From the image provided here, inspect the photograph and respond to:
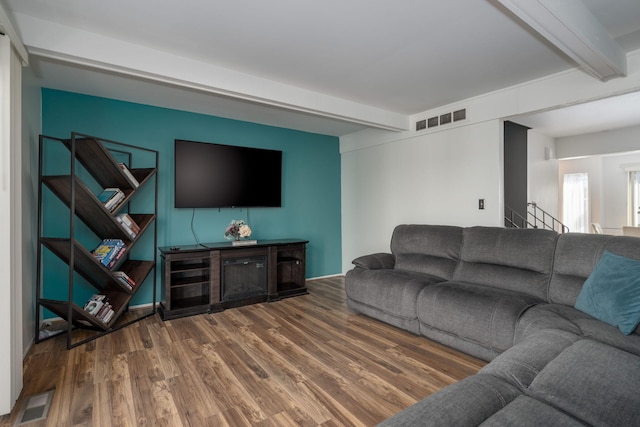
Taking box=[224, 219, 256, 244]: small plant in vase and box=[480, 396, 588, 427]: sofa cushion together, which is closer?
box=[480, 396, 588, 427]: sofa cushion

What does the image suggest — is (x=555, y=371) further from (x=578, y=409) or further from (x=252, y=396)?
(x=252, y=396)

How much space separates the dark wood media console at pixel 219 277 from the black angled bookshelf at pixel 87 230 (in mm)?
252

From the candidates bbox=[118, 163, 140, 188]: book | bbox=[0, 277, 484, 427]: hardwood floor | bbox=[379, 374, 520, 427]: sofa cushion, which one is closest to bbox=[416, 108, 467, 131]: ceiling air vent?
bbox=[0, 277, 484, 427]: hardwood floor

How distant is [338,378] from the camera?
7.00 feet

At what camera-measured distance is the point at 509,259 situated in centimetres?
277

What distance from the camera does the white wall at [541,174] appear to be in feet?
17.7

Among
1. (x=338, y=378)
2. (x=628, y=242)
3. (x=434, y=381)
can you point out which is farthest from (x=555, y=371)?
(x=628, y=242)

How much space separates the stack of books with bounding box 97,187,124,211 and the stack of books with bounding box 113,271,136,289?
2.11ft

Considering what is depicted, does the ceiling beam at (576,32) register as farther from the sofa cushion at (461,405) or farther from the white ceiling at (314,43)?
the sofa cushion at (461,405)

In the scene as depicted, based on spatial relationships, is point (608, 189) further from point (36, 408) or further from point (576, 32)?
point (36, 408)

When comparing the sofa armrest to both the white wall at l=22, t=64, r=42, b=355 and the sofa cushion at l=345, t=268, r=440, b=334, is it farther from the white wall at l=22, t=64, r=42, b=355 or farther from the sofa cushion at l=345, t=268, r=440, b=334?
the white wall at l=22, t=64, r=42, b=355

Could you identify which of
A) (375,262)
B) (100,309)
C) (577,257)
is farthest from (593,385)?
(100,309)

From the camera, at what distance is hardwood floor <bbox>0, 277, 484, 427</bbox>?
5.82ft

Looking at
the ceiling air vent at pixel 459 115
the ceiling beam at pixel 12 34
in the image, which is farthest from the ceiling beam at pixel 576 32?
the ceiling beam at pixel 12 34
